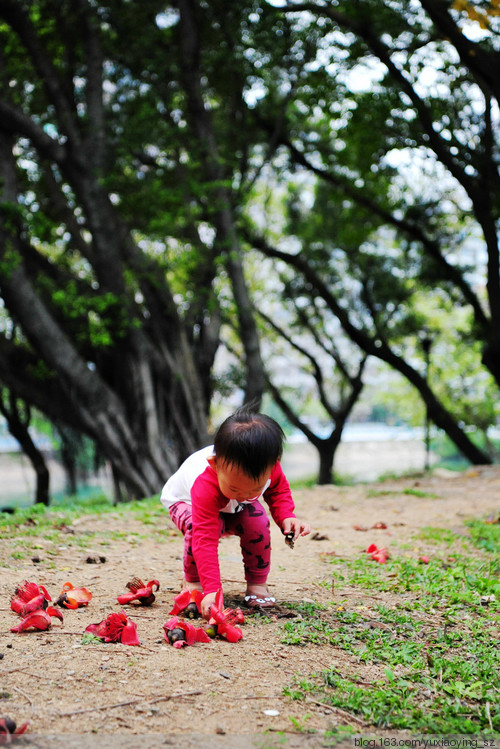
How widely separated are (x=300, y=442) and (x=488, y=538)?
89.1 ft

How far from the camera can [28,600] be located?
113 inches

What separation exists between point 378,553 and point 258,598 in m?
1.28

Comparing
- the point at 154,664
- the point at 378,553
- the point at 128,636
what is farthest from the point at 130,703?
the point at 378,553

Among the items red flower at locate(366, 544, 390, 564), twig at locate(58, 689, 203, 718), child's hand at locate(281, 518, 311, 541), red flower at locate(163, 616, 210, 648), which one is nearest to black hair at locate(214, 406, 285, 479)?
child's hand at locate(281, 518, 311, 541)

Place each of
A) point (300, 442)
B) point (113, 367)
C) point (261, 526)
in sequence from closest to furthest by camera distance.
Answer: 1. point (261, 526)
2. point (113, 367)
3. point (300, 442)

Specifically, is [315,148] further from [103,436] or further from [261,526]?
[261,526]

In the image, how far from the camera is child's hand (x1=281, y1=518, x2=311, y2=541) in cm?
303

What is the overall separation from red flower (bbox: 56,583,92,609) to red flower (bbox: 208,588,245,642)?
0.64 meters

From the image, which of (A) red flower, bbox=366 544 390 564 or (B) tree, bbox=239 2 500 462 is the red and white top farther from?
(B) tree, bbox=239 2 500 462

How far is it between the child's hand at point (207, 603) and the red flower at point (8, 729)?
1046 millimetres

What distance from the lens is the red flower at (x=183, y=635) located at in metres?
2.61

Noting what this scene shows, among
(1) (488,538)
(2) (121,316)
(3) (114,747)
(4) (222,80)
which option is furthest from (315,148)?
(3) (114,747)

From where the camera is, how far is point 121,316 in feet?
30.9

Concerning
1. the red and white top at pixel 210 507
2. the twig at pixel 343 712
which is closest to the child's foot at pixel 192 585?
the red and white top at pixel 210 507
